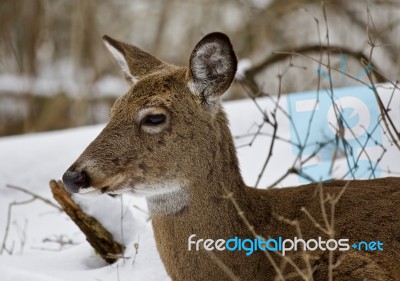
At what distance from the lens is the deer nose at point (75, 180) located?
10.9ft

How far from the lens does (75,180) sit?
3.33m

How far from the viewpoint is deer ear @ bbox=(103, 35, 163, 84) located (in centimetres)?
409

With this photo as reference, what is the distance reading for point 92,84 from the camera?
38.3ft

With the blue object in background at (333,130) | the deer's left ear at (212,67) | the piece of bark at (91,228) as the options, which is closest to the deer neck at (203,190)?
the deer's left ear at (212,67)

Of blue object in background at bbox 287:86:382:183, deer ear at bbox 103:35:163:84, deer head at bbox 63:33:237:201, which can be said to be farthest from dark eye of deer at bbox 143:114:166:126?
blue object in background at bbox 287:86:382:183

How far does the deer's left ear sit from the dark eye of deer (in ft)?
0.66

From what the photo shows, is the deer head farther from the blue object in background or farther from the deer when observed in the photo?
the blue object in background

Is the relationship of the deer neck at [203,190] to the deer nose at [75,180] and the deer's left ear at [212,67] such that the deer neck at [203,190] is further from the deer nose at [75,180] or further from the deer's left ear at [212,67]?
the deer nose at [75,180]

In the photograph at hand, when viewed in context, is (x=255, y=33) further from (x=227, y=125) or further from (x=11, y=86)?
(x=227, y=125)

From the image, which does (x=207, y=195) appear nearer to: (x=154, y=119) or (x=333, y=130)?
(x=154, y=119)

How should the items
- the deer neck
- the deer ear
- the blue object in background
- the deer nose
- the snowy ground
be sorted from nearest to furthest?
the deer nose → the deer neck → the deer ear → the snowy ground → the blue object in background

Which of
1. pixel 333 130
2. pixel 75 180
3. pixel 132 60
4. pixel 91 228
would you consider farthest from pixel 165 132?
pixel 333 130

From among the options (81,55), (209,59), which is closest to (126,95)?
(209,59)

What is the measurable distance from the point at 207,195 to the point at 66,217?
246cm
